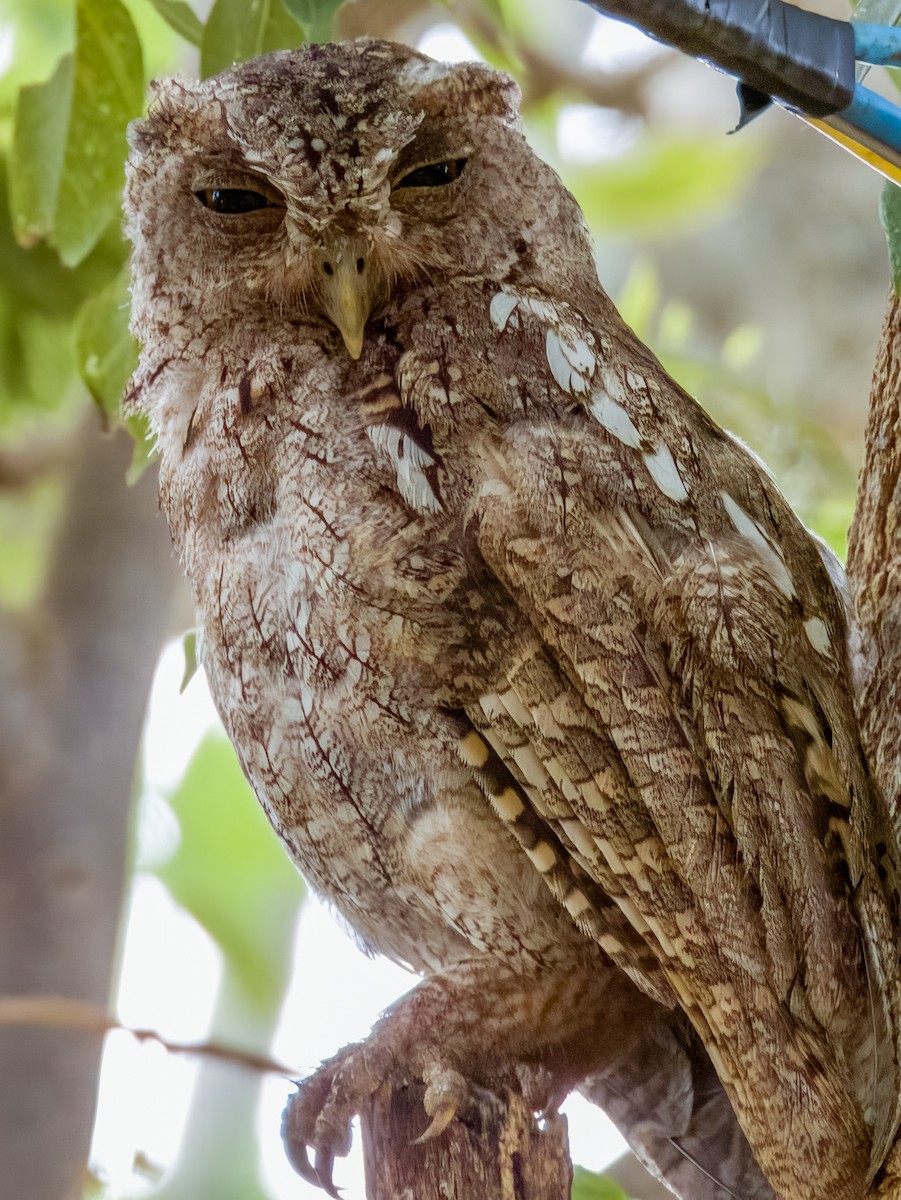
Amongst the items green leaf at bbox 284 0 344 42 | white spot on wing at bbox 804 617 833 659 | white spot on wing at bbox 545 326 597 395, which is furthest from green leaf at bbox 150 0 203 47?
white spot on wing at bbox 804 617 833 659

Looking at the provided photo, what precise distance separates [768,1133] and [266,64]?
129 centimetres

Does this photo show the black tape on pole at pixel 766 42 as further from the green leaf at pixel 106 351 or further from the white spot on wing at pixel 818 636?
the green leaf at pixel 106 351

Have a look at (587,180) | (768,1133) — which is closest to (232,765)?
(587,180)

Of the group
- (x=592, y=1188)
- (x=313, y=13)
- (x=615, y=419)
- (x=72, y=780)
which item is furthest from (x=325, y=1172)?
(x=72, y=780)

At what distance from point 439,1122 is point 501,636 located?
48 cm

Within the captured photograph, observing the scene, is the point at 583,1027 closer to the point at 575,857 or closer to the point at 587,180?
the point at 575,857

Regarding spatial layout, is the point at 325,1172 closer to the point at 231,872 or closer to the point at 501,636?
the point at 501,636

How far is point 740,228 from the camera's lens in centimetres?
600

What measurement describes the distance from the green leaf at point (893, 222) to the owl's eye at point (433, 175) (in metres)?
0.50

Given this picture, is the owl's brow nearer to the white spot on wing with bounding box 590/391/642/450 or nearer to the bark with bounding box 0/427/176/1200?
the white spot on wing with bounding box 590/391/642/450

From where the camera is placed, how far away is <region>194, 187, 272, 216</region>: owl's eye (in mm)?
1545

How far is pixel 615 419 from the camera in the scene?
4.67 ft

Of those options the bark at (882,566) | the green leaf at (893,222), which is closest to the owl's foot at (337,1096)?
the bark at (882,566)

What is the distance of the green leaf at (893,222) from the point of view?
1276 mm
